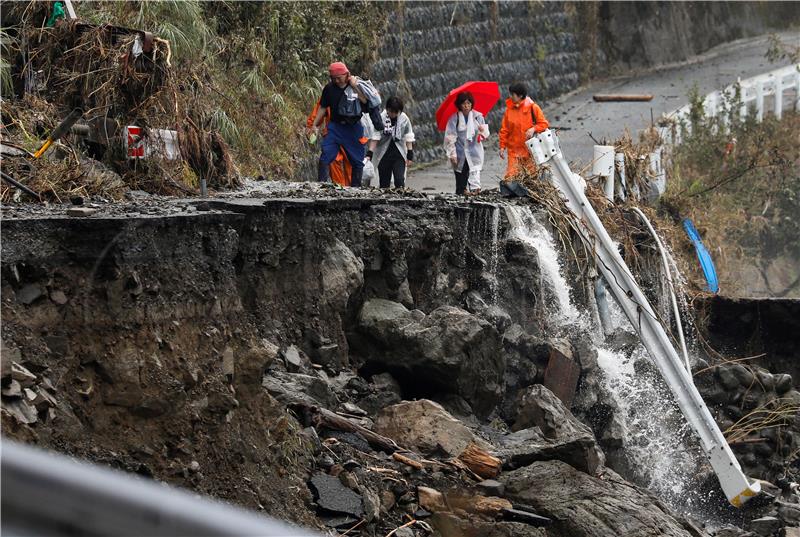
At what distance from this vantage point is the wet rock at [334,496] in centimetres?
619

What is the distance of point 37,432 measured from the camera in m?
4.87

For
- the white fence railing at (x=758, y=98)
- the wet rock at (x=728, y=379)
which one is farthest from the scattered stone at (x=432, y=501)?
the white fence railing at (x=758, y=98)

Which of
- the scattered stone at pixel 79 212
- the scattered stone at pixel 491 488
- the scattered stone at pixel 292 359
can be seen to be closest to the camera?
the scattered stone at pixel 79 212

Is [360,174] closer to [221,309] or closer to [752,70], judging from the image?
[221,309]

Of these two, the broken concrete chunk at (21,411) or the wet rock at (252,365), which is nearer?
the broken concrete chunk at (21,411)

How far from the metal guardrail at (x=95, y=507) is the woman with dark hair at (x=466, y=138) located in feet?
39.6

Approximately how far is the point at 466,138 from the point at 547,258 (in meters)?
2.49

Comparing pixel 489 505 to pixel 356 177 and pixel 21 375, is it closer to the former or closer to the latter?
pixel 21 375

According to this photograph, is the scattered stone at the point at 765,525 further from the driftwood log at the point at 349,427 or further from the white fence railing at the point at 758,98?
the white fence railing at the point at 758,98

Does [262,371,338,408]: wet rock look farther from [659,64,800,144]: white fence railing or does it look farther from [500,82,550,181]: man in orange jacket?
[659,64,800,144]: white fence railing

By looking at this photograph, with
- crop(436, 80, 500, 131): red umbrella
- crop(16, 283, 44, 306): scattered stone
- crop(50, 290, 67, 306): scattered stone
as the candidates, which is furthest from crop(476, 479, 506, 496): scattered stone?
crop(436, 80, 500, 131): red umbrella

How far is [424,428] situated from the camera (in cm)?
730

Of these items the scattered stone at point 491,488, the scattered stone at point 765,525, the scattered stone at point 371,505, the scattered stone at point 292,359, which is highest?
the scattered stone at point 292,359

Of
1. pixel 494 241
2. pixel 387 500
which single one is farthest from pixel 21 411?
pixel 494 241
